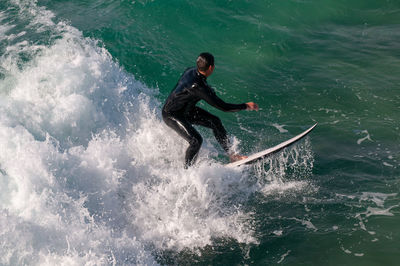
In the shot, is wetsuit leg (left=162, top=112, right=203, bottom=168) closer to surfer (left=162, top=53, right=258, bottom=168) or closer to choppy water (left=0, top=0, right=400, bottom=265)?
surfer (left=162, top=53, right=258, bottom=168)

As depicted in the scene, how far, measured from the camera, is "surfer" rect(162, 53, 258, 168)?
6.33 meters

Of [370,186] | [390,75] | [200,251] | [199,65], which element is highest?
[199,65]

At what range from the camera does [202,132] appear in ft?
27.8

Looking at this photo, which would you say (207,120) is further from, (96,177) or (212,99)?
(96,177)

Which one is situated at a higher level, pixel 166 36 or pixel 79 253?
pixel 166 36

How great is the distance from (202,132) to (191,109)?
1.65 m

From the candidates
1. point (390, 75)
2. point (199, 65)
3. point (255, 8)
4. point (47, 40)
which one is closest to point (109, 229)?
point (199, 65)

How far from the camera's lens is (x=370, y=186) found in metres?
6.62

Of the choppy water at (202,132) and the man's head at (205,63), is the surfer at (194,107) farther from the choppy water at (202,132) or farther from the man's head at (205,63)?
the choppy water at (202,132)

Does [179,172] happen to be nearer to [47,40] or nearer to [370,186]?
[370,186]

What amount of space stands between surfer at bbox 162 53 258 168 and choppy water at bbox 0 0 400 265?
0.44 metres

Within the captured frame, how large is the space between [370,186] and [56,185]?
4.55 m

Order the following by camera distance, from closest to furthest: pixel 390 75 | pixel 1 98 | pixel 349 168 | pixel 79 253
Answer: pixel 79 253, pixel 349 168, pixel 1 98, pixel 390 75

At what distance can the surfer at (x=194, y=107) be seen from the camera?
6332 mm
